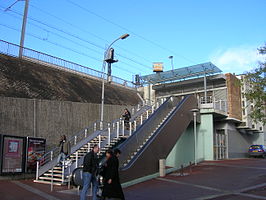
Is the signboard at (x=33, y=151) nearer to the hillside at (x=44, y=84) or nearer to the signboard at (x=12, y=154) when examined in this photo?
the signboard at (x=12, y=154)

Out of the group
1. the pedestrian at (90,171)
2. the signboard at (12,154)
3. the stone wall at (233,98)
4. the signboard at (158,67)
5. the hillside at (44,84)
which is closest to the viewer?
the pedestrian at (90,171)

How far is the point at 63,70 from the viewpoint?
2289cm

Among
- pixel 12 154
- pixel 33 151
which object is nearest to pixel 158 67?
pixel 33 151

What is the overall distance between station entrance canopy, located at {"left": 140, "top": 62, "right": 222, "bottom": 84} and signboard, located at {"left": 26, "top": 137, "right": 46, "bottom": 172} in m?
18.9

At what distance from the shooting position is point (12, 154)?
13.3m

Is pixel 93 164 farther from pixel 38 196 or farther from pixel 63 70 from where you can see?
pixel 63 70

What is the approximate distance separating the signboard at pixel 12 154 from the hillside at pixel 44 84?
264 centimetres

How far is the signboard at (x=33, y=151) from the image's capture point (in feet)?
46.0

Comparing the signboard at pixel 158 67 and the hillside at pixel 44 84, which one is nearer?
the hillside at pixel 44 84

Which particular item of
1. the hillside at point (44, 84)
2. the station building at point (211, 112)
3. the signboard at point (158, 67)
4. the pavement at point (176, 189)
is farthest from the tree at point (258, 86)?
the signboard at point (158, 67)

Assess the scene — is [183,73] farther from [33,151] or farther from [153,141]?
[33,151]

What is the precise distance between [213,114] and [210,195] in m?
15.6

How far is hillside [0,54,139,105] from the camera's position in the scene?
16.0 meters

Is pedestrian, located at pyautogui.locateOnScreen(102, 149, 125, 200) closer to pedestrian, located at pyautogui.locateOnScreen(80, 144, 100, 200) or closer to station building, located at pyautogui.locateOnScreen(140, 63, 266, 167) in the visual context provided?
pedestrian, located at pyautogui.locateOnScreen(80, 144, 100, 200)
